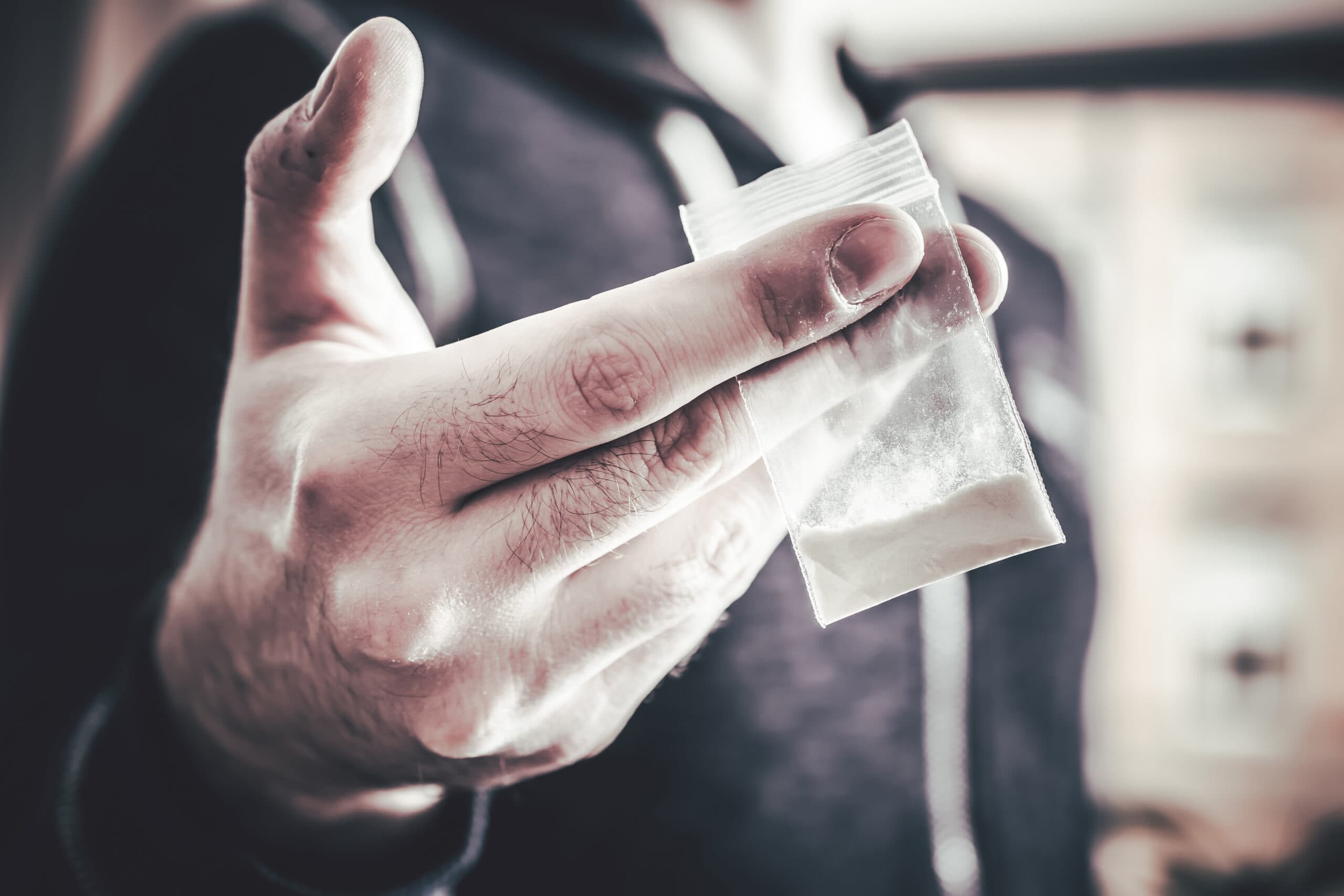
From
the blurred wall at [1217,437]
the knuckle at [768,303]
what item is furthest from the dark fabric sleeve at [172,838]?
the blurred wall at [1217,437]

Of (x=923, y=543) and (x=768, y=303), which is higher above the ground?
(x=768, y=303)

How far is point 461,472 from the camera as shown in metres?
0.30

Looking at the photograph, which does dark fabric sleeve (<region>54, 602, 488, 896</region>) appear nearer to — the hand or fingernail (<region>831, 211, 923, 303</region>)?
the hand

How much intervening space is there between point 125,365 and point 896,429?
629mm

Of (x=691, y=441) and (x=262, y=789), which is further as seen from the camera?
(x=262, y=789)

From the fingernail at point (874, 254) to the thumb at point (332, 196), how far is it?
0.18 meters

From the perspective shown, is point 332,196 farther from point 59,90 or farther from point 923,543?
point 59,90

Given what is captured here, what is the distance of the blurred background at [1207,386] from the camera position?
8.15 feet

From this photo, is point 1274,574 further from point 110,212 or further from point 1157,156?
point 110,212

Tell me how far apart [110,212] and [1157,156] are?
3.11 meters

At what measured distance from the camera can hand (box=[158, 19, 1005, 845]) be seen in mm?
280

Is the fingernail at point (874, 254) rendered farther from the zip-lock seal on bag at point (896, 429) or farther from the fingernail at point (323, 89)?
the fingernail at point (323, 89)

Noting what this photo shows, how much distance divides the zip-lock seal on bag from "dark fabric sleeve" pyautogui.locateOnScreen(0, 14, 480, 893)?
42 centimetres

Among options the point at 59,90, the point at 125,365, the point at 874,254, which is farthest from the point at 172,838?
the point at 59,90
